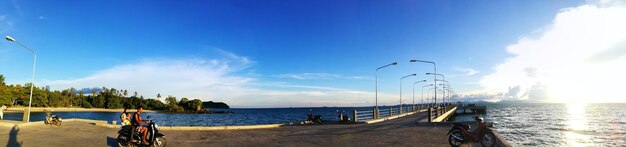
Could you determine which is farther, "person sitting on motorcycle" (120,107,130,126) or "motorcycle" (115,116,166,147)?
"person sitting on motorcycle" (120,107,130,126)

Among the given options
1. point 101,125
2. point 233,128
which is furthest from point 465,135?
point 101,125

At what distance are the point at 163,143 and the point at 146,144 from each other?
1.88 feet

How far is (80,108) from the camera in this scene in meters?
197

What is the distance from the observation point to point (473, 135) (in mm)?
13828

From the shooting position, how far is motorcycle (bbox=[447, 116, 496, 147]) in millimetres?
13547

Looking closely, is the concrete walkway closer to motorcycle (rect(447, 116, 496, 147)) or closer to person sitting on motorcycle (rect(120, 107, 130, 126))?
motorcycle (rect(447, 116, 496, 147))

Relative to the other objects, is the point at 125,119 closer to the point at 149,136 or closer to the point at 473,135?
the point at 149,136

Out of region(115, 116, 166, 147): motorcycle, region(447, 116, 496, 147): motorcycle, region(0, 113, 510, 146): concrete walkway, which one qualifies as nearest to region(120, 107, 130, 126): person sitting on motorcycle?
region(115, 116, 166, 147): motorcycle

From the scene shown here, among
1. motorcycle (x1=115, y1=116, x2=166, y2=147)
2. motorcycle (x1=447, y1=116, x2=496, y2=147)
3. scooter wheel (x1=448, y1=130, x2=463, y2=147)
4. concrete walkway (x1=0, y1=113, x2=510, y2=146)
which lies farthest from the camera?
concrete walkway (x1=0, y1=113, x2=510, y2=146)

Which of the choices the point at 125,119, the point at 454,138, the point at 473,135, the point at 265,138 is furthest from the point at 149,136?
the point at 473,135

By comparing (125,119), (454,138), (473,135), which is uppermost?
(125,119)

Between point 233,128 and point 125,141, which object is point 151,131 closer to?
point 125,141

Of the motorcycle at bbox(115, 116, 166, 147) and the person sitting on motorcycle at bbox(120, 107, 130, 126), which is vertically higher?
the person sitting on motorcycle at bbox(120, 107, 130, 126)

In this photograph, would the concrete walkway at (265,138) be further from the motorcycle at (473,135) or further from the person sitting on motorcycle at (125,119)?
the person sitting on motorcycle at (125,119)
